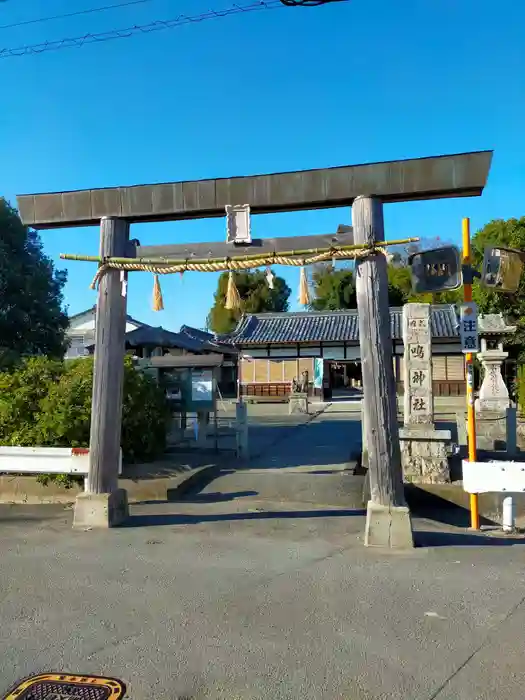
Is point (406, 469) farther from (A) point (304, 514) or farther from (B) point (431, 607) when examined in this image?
(B) point (431, 607)

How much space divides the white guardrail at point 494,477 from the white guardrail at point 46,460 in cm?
409

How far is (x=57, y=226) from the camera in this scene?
21.9ft

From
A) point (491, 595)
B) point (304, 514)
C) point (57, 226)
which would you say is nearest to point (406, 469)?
point (304, 514)

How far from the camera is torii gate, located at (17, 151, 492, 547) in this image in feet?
18.5

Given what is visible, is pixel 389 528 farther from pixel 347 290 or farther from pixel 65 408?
pixel 347 290

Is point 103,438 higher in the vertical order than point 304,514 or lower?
higher

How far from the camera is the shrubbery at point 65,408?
27.9 ft

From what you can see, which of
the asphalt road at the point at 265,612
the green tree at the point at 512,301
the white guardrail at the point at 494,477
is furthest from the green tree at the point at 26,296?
the green tree at the point at 512,301

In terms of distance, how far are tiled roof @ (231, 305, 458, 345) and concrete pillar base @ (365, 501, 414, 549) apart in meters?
26.0

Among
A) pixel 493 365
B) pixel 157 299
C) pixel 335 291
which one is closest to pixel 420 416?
pixel 157 299

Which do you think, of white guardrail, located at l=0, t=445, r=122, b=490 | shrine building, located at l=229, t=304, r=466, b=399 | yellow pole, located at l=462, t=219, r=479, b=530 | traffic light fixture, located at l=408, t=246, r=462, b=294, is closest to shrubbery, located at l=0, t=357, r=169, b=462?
white guardrail, located at l=0, t=445, r=122, b=490

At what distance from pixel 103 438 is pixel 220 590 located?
260cm

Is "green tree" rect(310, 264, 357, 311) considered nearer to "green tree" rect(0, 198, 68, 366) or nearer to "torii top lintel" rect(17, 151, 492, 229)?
"green tree" rect(0, 198, 68, 366)

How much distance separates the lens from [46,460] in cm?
702
